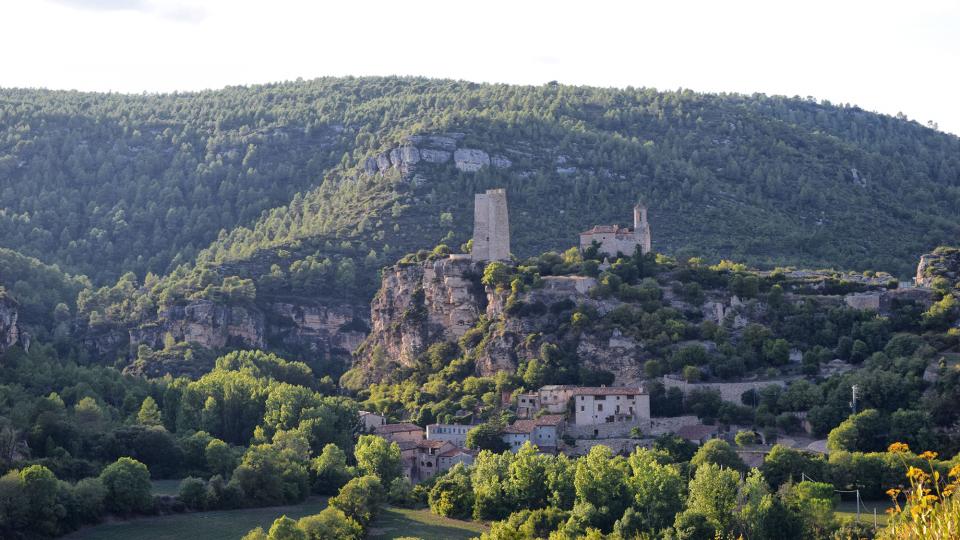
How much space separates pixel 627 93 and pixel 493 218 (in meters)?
69.7

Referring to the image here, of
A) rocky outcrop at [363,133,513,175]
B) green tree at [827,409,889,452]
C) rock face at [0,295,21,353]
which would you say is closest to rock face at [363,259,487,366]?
rock face at [0,295,21,353]

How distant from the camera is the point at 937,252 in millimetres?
93625

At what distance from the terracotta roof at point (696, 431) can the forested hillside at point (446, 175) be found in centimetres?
3723

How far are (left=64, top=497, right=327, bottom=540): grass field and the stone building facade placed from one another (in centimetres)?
3043

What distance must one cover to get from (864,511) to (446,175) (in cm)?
6741

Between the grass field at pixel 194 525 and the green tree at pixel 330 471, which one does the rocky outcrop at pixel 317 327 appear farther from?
A: the grass field at pixel 194 525

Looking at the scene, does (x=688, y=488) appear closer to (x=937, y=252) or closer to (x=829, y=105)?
(x=937, y=252)

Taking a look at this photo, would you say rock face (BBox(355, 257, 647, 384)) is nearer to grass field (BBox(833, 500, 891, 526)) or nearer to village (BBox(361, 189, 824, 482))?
village (BBox(361, 189, 824, 482))

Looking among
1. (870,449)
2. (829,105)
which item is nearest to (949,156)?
(829,105)

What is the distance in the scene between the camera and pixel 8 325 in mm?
85938

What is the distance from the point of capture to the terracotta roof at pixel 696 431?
74.1 metres

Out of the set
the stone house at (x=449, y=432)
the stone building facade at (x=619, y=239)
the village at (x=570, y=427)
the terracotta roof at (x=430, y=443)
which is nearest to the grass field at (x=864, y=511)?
the village at (x=570, y=427)

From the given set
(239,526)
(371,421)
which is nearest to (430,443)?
(371,421)

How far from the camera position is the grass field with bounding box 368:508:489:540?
62531mm
